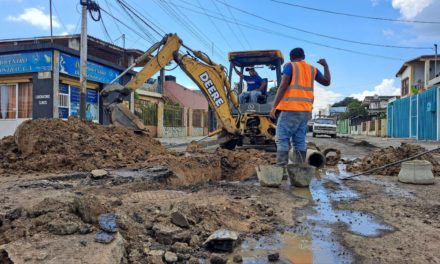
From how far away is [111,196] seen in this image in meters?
4.60

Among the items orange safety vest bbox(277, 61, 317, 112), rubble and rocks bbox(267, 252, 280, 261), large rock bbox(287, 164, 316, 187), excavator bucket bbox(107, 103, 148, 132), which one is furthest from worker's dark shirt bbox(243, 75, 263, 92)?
rubble and rocks bbox(267, 252, 280, 261)

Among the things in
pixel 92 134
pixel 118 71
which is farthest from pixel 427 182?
pixel 118 71

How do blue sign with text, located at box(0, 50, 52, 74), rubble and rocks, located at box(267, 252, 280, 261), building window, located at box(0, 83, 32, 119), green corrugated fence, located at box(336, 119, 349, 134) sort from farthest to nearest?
green corrugated fence, located at box(336, 119, 349, 134) → building window, located at box(0, 83, 32, 119) → blue sign with text, located at box(0, 50, 52, 74) → rubble and rocks, located at box(267, 252, 280, 261)

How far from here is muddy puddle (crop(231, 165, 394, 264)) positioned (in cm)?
287

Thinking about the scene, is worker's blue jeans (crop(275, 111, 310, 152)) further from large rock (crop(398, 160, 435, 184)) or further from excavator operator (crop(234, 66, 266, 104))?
excavator operator (crop(234, 66, 266, 104))

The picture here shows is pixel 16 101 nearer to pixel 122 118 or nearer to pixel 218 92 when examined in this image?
pixel 122 118

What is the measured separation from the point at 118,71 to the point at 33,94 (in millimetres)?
5630

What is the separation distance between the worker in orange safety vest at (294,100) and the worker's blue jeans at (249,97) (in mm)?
5267

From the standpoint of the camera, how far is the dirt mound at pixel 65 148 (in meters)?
7.12

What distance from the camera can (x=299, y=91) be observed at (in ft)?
18.5

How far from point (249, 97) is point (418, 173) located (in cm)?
586

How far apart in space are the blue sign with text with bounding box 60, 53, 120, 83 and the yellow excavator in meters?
7.14

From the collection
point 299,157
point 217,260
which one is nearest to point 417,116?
point 299,157

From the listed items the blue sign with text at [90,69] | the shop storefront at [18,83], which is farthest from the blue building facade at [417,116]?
the shop storefront at [18,83]
